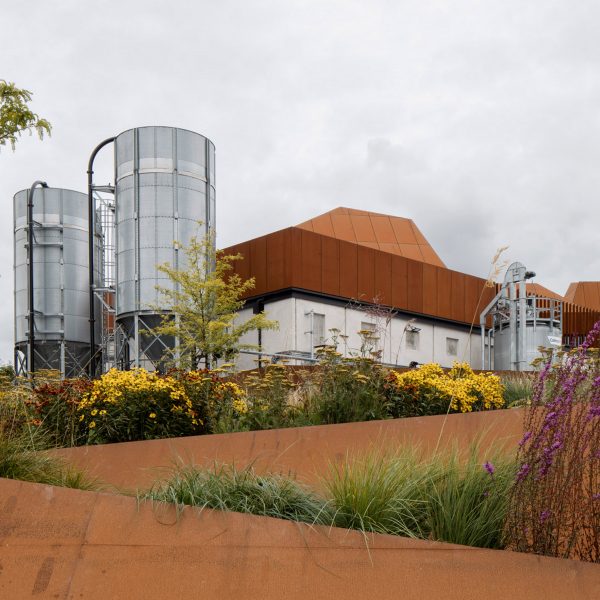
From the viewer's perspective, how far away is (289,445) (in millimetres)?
7098

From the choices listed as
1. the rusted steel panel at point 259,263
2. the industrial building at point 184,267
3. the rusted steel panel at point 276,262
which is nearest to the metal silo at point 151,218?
the industrial building at point 184,267

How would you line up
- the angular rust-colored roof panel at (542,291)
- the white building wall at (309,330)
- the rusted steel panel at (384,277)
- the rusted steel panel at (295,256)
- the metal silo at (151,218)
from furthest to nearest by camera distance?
the angular rust-colored roof panel at (542,291)
the rusted steel panel at (384,277)
the rusted steel panel at (295,256)
the white building wall at (309,330)
the metal silo at (151,218)

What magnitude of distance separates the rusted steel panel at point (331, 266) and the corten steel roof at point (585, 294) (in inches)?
998

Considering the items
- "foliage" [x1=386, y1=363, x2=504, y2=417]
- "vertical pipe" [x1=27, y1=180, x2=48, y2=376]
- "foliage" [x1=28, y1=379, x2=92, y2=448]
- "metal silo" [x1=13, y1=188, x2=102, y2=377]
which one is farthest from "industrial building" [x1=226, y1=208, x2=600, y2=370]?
"foliage" [x1=28, y1=379, x2=92, y2=448]

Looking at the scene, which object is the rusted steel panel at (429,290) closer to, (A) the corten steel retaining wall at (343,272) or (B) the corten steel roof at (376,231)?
(A) the corten steel retaining wall at (343,272)

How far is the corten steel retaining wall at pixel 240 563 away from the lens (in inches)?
169

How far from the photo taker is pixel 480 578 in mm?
4305

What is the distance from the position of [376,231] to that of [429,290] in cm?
522

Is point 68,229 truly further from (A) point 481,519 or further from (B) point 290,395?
(A) point 481,519

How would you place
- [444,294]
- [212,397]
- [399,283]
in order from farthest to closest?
[444,294]
[399,283]
[212,397]

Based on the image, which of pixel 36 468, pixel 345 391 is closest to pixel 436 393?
pixel 345 391

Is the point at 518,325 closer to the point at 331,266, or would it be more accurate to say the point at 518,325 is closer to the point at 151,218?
the point at 331,266

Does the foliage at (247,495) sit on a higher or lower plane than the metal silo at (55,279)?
lower

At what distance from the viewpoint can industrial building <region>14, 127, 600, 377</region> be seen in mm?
22234
